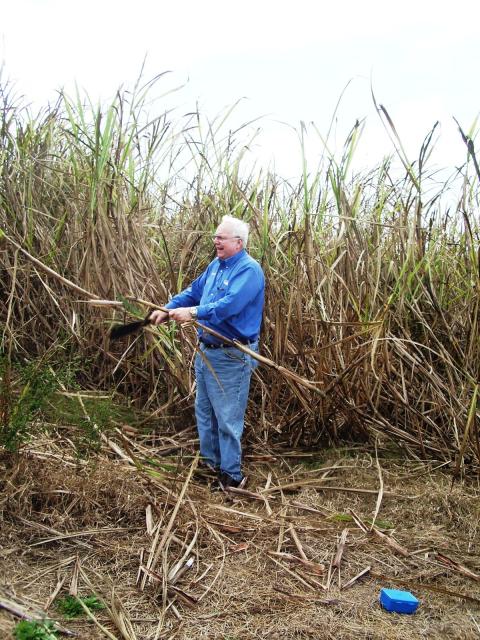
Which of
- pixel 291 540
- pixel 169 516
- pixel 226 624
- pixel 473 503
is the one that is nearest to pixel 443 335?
pixel 473 503

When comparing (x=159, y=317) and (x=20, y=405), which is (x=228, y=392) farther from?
(x=20, y=405)

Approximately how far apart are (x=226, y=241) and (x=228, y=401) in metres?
0.89

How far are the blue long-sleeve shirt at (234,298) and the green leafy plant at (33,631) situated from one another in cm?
174

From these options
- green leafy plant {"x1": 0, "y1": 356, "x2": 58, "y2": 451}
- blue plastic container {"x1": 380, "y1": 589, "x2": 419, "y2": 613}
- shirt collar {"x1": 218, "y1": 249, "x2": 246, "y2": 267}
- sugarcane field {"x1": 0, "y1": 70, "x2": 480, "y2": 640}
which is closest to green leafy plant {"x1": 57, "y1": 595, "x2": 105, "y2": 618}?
sugarcane field {"x1": 0, "y1": 70, "x2": 480, "y2": 640}

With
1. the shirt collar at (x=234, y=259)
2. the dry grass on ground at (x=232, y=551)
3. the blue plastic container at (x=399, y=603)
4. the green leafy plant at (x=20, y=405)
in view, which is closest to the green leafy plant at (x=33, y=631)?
the dry grass on ground at (x=232, y=551)

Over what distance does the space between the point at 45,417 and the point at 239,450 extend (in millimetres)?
1120

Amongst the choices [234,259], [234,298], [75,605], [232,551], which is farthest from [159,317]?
[75,605]

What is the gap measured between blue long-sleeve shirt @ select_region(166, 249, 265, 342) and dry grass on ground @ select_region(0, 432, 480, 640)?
2.71 ft

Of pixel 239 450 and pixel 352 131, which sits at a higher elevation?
pixel 352 131

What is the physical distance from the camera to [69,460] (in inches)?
132

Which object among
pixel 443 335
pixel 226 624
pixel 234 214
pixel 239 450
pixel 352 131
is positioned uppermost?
Result: pixel 352 131

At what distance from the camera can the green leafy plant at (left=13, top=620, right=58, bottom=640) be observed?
7.21 feet

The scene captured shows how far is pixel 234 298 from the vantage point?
3658 millimetres

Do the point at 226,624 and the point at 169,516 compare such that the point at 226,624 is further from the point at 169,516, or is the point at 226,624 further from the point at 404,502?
the point at 404,502
